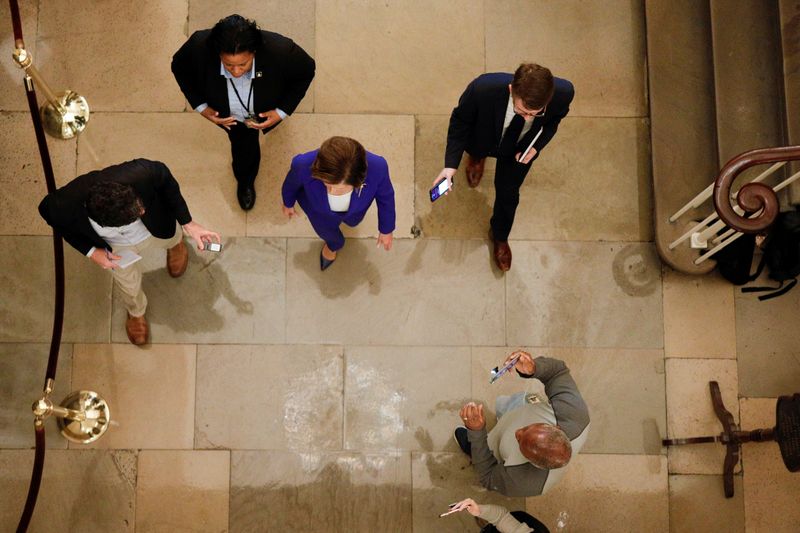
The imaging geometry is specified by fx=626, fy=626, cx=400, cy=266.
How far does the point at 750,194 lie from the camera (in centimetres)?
315

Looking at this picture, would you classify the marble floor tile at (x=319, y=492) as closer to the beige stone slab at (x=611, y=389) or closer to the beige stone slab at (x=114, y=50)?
the beige stone slab at (x=611, y=389)

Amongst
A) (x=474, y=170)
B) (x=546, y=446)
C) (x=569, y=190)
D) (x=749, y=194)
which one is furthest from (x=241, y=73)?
(x=749, y=194)

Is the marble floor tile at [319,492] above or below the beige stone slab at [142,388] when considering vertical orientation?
below

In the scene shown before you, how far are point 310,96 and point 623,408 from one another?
10.6 feet

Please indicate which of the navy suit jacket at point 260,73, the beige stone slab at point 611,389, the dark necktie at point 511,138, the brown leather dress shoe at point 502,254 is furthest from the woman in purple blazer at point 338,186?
the beige stone slab at point 611,389

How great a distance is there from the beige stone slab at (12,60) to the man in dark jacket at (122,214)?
1.83 m

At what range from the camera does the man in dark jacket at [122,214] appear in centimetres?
304

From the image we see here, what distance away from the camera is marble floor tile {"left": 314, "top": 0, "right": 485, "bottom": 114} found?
4766mm

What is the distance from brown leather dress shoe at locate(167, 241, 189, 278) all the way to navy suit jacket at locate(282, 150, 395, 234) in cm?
107

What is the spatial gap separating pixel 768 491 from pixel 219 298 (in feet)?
13.5

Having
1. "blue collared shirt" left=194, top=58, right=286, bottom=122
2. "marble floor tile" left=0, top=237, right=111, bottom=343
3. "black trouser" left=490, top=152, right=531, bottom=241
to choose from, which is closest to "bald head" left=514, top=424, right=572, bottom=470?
"black trouser" left=490, top=152, right=531, bottom=241

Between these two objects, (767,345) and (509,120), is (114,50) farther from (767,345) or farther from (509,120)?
(767,345)

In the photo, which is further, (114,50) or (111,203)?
(114,50)

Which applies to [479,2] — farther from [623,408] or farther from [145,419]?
[145,419]
